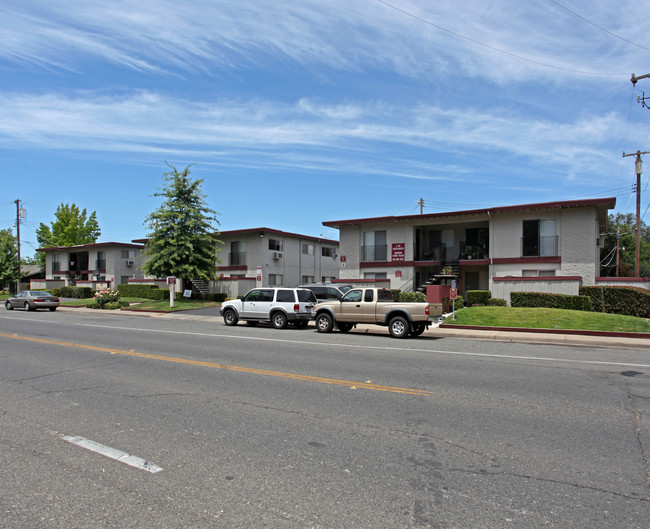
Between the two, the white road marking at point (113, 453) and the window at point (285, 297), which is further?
the window at point (285, 297)

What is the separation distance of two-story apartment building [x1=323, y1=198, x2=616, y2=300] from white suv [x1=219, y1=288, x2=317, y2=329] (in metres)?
11.7

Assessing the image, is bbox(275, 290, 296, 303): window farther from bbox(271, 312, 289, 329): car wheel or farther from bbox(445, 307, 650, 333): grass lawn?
bbox(445, 307, 650, 333): grass lawn

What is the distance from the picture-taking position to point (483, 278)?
101ft

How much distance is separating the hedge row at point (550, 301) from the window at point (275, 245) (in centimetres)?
2006

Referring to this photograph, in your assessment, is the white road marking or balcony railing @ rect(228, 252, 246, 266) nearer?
the white road marking

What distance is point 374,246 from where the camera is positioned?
3203cm

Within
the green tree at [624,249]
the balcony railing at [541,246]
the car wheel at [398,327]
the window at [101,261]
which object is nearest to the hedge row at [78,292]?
the window at [101,261]

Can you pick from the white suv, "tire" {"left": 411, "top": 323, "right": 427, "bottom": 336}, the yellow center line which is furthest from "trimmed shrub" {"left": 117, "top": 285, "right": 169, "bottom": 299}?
"tire" {"left": 411, "top": 323, "right": 427, "bottom": 336}

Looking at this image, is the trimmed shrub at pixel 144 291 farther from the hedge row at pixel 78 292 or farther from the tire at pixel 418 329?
the tire at pixel 418 329

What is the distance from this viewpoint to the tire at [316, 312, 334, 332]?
17.5 meters

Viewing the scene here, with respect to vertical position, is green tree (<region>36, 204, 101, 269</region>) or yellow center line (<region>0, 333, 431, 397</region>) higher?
green tree (<region>36, 204, 101, 269</region>)

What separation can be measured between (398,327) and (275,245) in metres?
23.7

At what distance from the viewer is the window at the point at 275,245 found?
124ft

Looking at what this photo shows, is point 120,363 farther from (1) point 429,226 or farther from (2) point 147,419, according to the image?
(1) point 429,226
